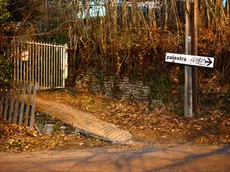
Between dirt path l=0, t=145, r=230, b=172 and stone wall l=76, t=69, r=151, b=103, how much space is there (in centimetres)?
418

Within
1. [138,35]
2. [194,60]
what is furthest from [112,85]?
[194,60]

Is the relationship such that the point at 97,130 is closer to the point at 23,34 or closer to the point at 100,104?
the point at 100,104

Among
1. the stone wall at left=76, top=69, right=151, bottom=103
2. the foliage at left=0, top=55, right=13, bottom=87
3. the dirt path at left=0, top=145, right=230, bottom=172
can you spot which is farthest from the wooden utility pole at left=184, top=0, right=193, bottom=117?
the foliage at left=0, top=55, right=13, bottom=87

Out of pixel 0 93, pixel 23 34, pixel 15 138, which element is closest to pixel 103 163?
pixel 15 138

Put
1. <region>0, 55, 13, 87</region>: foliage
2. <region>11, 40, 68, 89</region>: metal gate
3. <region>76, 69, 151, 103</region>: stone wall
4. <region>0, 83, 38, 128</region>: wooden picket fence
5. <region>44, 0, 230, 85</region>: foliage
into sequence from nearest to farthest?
1. <region>0, 83, 38, 128</region>: wooden picket fence
2. <region>0, 55, 13, 87</region>: foliage
3. <region>44, 0, 230, 85</region>: foliage
4. <region>11, 40, 68, 89</region>: metal gate
5. <region>76, 69, 151, 103</region>: stone wall

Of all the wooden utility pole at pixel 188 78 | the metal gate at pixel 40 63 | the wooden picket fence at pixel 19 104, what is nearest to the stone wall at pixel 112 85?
the metal gate at pixel 40 63

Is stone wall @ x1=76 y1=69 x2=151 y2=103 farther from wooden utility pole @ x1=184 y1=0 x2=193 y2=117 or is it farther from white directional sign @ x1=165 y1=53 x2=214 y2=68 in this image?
white directional sign @ x1=165 y1=53 x2=214 y2=68

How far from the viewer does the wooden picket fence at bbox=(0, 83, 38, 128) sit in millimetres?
7605

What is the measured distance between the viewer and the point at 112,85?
11.4 metres

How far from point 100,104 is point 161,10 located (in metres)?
4.34

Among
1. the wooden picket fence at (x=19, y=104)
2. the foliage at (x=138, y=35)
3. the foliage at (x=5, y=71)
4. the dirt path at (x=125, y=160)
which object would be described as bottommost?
the dirt path at (x=125, y=160)

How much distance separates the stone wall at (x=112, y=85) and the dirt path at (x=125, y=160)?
13.7 feet

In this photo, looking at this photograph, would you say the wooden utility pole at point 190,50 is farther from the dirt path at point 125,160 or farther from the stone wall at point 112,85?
the dirt path at point 125,160

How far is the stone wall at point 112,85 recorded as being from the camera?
10.4 metres
